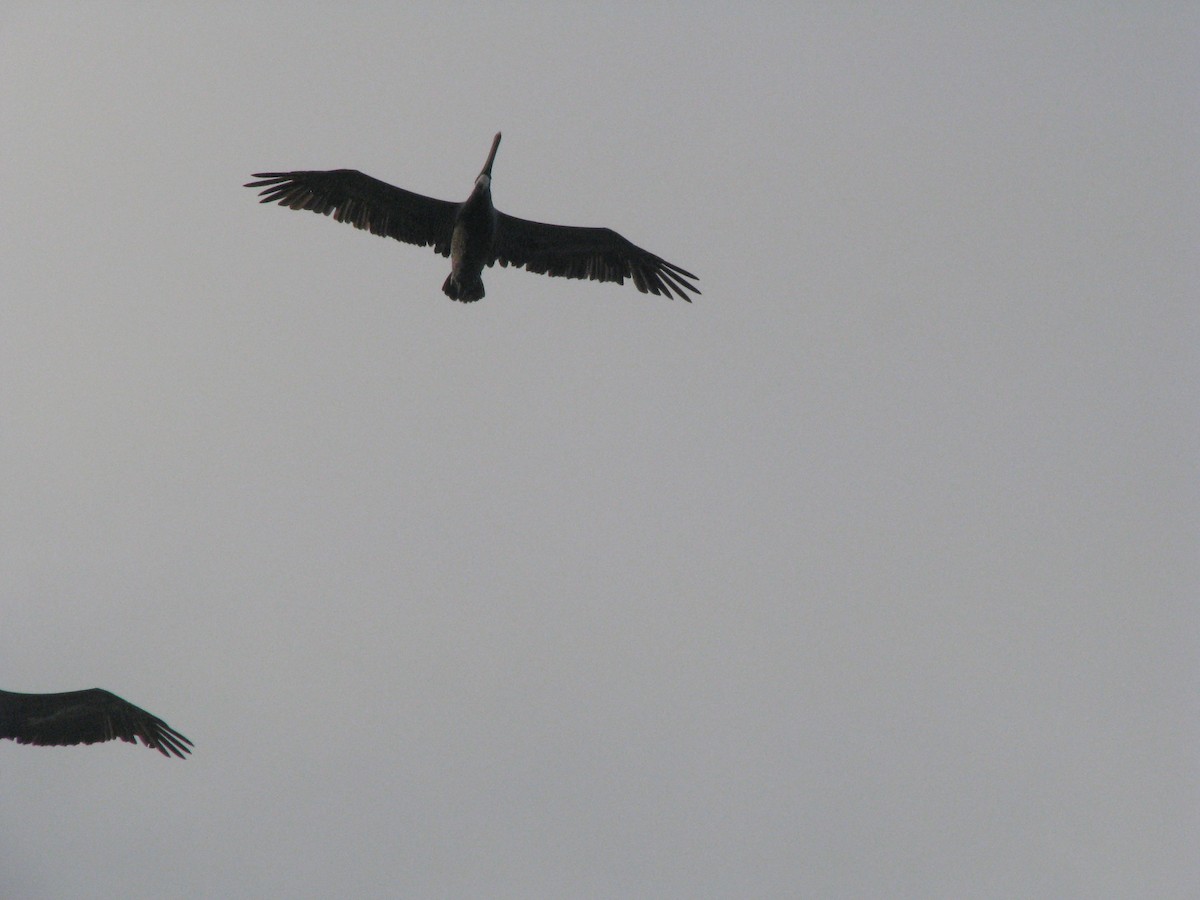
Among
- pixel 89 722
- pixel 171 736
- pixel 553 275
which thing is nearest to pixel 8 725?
pixel 89 722

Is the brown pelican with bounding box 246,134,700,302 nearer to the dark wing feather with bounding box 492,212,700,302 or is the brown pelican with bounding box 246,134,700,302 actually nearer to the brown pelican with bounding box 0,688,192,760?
the dark wing feather with bounding box 492,212,700,302

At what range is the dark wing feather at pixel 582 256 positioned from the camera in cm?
1386

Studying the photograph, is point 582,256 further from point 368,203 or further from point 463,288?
point 368,203

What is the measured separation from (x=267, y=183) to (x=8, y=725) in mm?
7431

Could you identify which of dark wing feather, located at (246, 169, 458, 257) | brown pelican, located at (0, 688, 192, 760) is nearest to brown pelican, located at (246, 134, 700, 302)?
dark wing feather, located at (246, 169, 458, 257)

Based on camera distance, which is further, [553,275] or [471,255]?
[553,275]

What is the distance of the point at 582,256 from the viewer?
46.5 ft

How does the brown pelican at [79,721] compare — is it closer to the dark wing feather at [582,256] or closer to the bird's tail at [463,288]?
the bird's tail at [463,288]

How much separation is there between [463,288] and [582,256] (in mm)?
1850

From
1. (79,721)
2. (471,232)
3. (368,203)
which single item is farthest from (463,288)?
(79,721)

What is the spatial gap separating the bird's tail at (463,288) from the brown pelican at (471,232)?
0.4 inches

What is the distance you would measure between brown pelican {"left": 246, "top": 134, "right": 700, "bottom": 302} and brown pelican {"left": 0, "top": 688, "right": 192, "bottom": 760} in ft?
21.9

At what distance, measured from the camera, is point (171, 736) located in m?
13.7

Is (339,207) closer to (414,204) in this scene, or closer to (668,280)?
(414,204)
